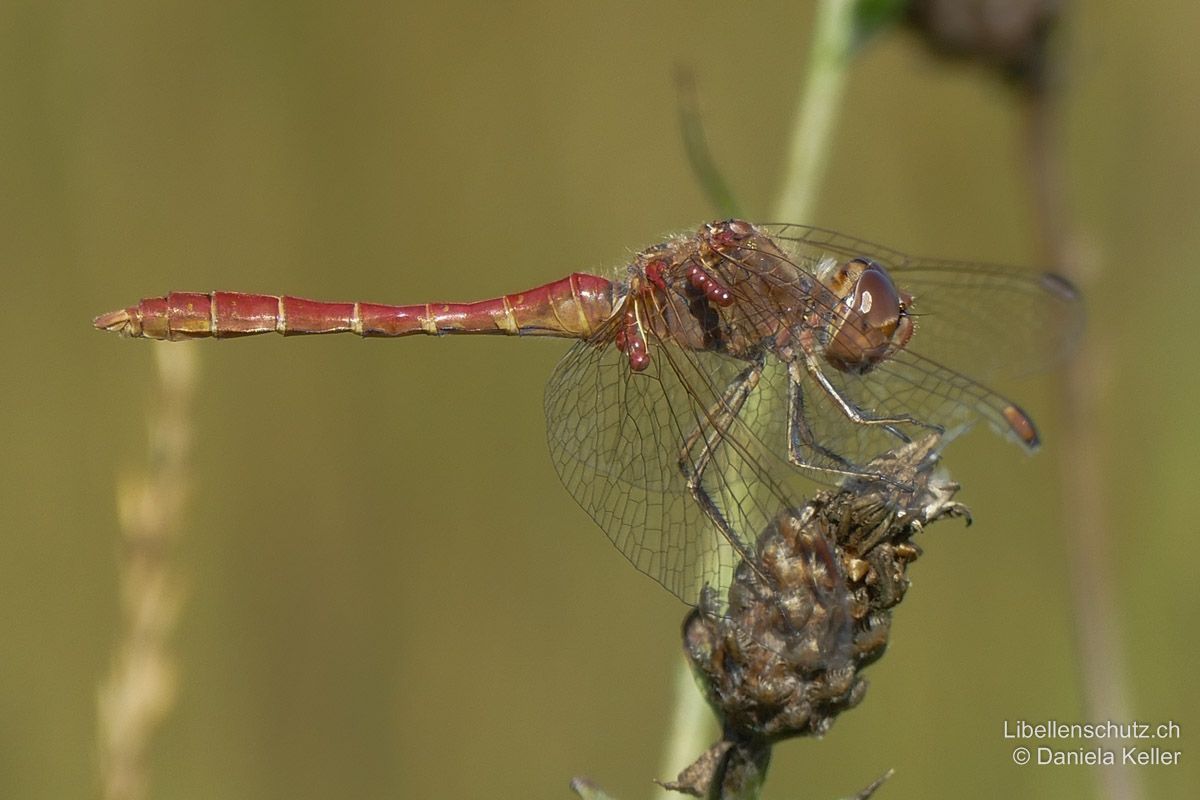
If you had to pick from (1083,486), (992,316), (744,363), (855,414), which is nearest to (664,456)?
(744,363)

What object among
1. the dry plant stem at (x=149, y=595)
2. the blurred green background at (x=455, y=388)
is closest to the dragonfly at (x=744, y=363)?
the dry plant stem at (x=149, y=595)

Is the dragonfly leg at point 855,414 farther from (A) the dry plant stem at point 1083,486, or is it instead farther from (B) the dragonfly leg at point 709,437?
(A) the dry plant stem at point 1083,486

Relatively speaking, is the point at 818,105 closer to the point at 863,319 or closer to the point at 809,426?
the point at 863,319

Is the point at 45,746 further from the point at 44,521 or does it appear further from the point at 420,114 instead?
the point at 420,114

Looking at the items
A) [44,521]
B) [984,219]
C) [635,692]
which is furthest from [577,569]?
[984,219]

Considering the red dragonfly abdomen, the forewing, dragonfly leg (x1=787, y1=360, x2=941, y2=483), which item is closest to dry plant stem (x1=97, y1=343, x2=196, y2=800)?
the red dragonfly abdomen
